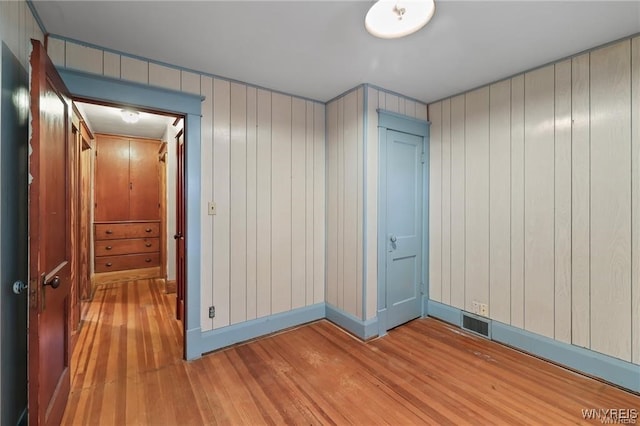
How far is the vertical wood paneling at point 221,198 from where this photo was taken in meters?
2.54

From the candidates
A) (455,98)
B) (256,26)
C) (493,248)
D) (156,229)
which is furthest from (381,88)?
(156,229)

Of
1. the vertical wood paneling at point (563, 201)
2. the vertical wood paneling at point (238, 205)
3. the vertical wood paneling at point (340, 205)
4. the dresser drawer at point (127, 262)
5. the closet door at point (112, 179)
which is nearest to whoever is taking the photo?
the vertical wood paneling at point (563, 201)

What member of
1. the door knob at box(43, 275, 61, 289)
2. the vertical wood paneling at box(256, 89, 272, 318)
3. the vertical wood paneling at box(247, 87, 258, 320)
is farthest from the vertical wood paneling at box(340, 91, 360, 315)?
the door knob at box(43, 275, 61, 289)

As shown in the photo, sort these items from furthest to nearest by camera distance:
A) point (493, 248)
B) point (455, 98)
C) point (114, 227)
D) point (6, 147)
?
point (114, 227)
point (455, 98)
point (493, 248)
point (6, 147)

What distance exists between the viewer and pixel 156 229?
5254 millimetres

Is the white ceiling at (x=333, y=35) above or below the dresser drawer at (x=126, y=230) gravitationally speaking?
above

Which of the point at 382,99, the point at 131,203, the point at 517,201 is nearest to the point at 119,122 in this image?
the point at 131,203

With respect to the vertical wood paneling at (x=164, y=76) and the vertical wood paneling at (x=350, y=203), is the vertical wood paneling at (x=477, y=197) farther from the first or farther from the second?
the vertical wood paneling at (x=164, y=76)

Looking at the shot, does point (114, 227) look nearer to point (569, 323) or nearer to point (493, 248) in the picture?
point (493, 248)

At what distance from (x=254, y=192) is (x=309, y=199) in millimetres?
638

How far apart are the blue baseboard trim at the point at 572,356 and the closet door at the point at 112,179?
19.0 feet

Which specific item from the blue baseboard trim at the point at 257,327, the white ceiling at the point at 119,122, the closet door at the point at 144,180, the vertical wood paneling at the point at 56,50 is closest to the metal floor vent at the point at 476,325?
the blue baseboard trim at the point at 257,327

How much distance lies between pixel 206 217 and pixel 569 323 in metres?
3.06

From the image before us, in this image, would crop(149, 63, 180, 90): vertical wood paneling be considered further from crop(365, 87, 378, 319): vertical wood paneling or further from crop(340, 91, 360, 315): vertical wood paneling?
crop(365, 87, 378, 319): vertical wood paneling
